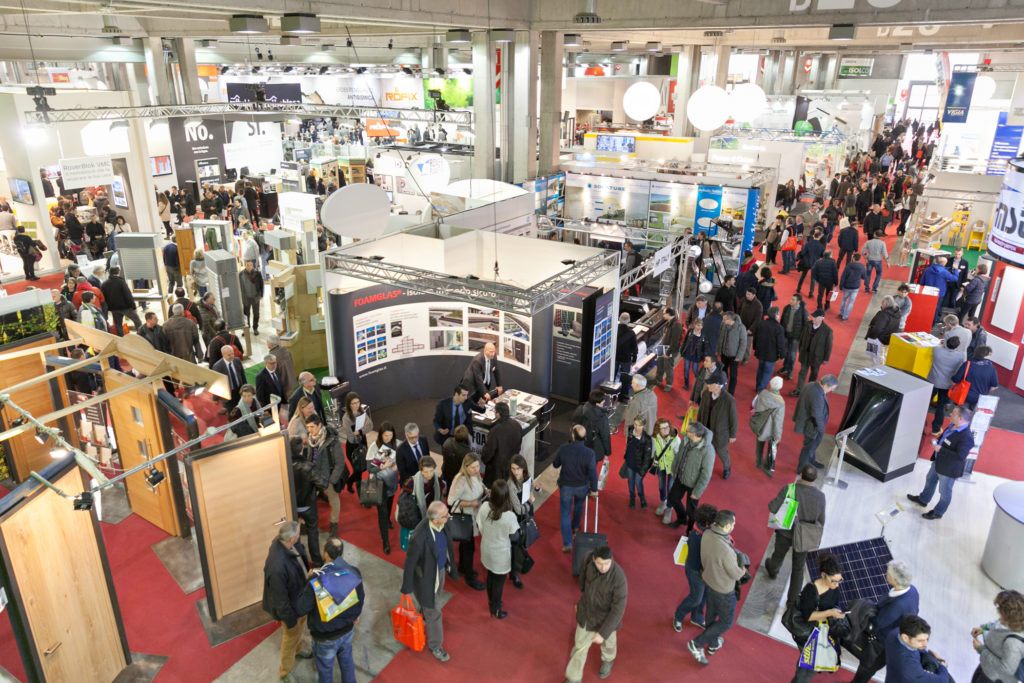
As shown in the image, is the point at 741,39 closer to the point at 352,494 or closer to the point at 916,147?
the point at 916,147

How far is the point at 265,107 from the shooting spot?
1605 cm

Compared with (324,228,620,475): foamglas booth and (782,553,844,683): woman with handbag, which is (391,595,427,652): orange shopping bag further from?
(324,228,620,475): foamglas booth

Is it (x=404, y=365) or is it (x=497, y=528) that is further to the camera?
(x=404, y=365)

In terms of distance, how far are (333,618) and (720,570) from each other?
2.35 metres

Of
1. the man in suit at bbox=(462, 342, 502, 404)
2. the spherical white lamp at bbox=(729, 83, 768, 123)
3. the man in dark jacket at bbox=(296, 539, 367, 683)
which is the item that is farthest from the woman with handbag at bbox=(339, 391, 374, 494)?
the spherical white lamp at bbox=(729, 83, 768, 123)

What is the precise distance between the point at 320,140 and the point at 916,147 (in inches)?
914

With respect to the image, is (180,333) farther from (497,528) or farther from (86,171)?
(86,171)

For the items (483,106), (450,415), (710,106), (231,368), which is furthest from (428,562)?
(483,106)

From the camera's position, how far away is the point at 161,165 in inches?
701

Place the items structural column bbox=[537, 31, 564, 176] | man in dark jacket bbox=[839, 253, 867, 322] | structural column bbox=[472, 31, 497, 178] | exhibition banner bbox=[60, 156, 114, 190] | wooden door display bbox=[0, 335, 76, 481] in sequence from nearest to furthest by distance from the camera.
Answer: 1. wooden door display bbox=[0, 335, 76, 481]
2. man in dark jacket bbox=[839, 253, 867, 322]
3. structural column bbox=[472, 31, 497, 178]
4. exhibition banner bbox=[60, 156, 114, 190]
5. structural column bbox=[537, 31, 564, 176]

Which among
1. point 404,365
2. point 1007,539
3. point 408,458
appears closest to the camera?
point 1007,539

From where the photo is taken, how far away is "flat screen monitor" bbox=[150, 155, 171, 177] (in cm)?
1755

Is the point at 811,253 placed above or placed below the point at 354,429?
above

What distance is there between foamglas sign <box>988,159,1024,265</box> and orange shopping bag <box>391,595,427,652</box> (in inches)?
235
